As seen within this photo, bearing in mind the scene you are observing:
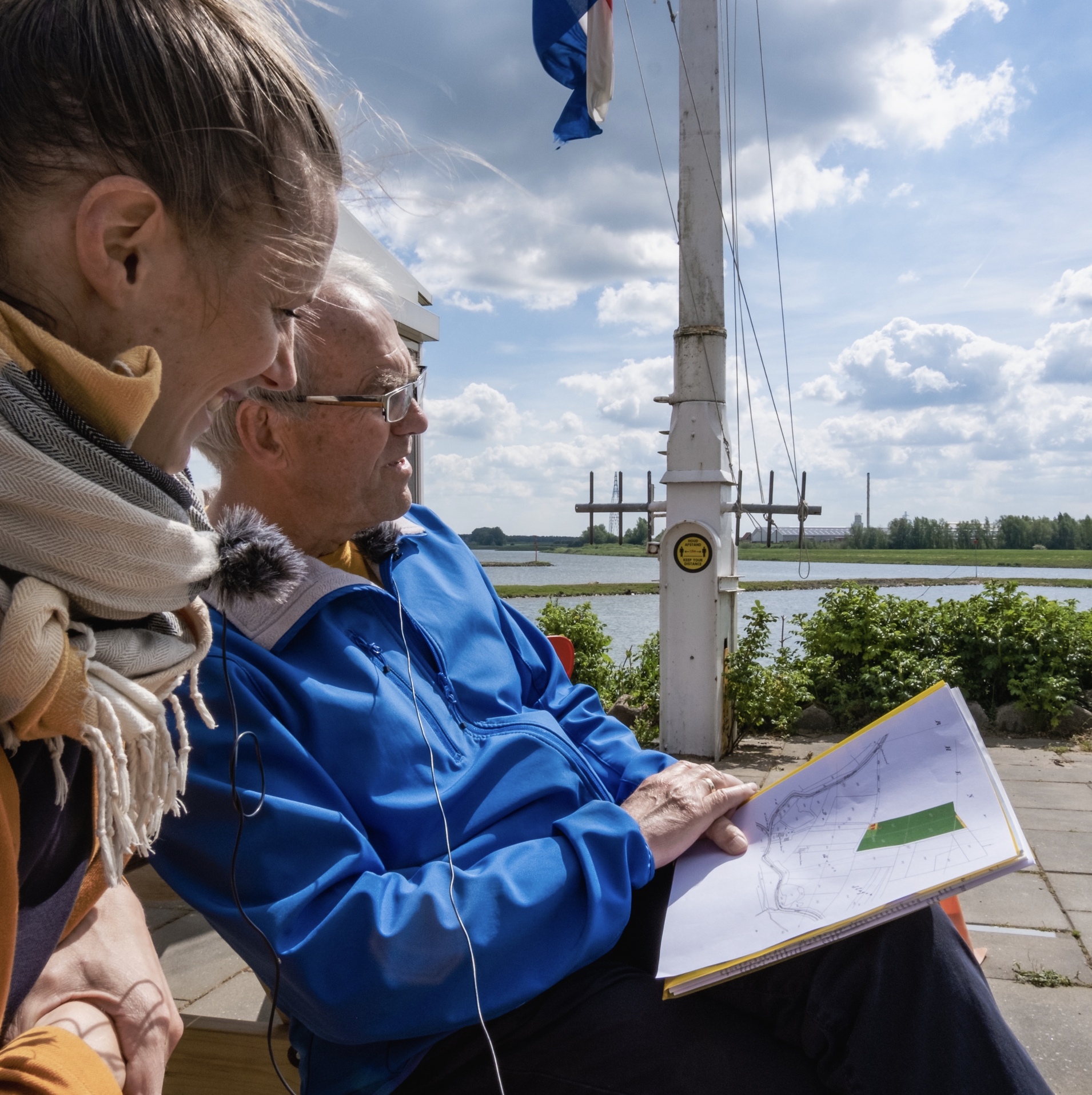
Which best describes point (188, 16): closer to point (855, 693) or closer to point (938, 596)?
point (855, 693)

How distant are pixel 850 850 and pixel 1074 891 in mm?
2367

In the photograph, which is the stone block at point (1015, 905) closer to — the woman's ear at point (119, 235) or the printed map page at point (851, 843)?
the printed map page at point (851, 843)

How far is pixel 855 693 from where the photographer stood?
577 centimetres

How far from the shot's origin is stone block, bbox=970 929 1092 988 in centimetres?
251

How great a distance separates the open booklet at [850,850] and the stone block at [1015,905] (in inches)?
65.3

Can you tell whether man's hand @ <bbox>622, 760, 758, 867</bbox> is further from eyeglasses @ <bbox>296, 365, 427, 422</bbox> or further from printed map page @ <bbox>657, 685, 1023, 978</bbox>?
eyeglasses @ <bbox>296, 365, 427, 422</bbox>

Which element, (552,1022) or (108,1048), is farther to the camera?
(552,1022)

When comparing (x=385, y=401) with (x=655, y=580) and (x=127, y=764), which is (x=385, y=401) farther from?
(x=655, y=580)

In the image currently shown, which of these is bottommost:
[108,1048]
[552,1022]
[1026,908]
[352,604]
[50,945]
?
[1026,908]

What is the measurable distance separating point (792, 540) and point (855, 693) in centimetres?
110

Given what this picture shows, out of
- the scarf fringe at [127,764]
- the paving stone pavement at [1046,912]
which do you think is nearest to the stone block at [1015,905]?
the paving stone pavement at [1046,912]

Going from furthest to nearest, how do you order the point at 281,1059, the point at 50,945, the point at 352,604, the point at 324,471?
the point at 324,471, the point at 352,604, the point at 281,1059, the point at 50,945

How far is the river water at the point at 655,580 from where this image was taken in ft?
22.3

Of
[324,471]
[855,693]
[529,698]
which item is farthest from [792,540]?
[324,471]
